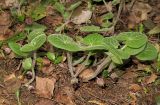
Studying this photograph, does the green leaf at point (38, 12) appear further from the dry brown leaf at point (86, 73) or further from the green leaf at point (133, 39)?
the green leaf at point (133, 39)

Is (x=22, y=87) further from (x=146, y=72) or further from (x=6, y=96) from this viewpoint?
(x=146, y=72)

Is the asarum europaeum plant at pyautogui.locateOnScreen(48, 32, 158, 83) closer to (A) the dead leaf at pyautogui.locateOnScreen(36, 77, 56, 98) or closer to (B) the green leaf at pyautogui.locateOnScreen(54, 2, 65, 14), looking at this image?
(A) the dead leaf at pyautogui.locateOnScreen(36, 77, 56, 98)

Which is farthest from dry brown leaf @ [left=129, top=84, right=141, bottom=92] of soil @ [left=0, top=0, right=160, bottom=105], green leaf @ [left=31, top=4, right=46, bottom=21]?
green leaf @ [left=31, top=4, right=46, bottom=21]

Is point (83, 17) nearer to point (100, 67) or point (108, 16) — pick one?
point (108, 16)

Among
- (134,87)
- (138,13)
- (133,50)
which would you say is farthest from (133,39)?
(138,13)

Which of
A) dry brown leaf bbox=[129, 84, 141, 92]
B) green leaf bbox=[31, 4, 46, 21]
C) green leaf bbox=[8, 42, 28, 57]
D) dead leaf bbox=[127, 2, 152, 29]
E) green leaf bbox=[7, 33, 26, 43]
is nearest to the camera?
green leaf bbox=[8, 42, 28, 57]

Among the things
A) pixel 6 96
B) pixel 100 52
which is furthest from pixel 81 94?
pixel 6 96

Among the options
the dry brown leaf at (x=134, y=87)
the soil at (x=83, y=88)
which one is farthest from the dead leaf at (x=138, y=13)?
the dry brown leaf at (x=134, y=87)
